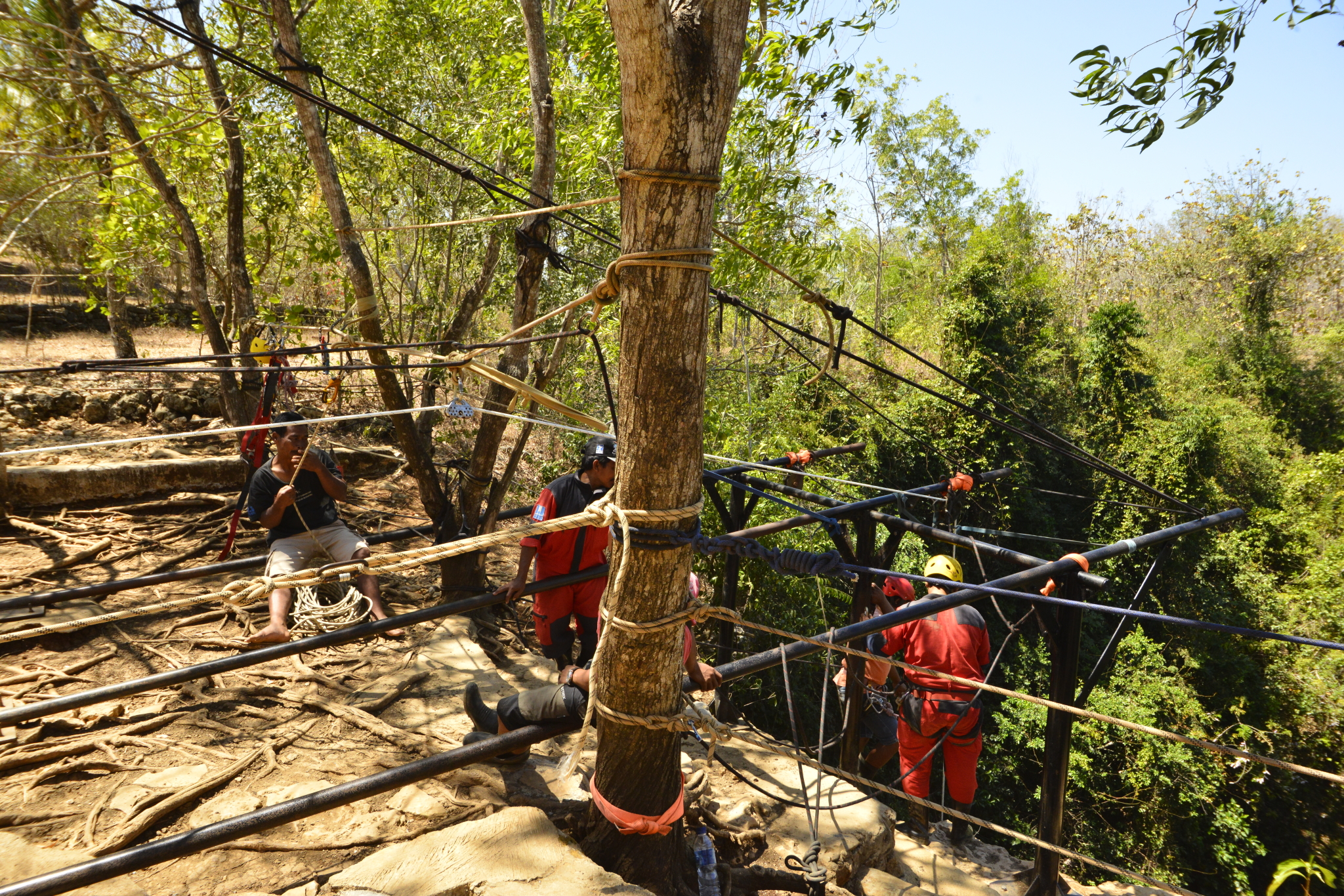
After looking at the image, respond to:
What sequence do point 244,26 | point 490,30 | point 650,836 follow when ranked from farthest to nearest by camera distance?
point 490,30, point 244,26, point 650,836

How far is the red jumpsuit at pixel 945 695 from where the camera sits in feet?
14.4

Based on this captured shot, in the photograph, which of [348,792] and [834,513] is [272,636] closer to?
[348,792]

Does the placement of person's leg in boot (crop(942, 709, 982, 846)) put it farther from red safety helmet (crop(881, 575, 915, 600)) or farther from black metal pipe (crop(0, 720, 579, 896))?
black metal pipe (crop(0, 720, 579, 896))

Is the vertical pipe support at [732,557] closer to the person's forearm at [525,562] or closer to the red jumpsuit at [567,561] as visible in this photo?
the red jumpsuit at [567,561]

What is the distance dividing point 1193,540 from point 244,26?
1504cm

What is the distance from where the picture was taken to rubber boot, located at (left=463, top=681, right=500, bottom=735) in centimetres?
314

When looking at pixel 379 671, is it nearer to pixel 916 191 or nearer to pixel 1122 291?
pixel 916 191

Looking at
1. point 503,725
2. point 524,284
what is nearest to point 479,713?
point 503,725

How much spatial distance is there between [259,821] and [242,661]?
0.79 meters

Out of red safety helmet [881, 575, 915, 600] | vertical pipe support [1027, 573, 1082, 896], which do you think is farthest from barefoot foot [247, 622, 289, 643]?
vertical pipe support [1027, 573, 1082, 896]

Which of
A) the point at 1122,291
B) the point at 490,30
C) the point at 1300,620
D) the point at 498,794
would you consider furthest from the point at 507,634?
the point at 1122,291

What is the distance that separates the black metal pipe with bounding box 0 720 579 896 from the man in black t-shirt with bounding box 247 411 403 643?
2.30 metres

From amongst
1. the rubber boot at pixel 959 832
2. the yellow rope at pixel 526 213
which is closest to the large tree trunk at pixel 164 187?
the yellow rope at pixel 526 213

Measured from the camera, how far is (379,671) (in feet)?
14.5
